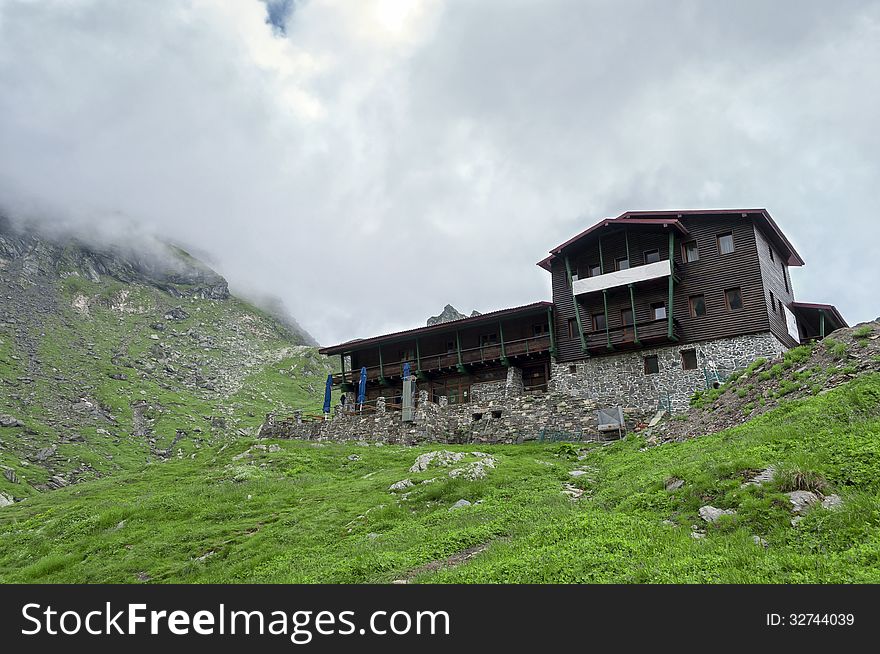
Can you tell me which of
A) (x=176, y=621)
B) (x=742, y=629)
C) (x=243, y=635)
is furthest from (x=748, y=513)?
(x=176, y=621)

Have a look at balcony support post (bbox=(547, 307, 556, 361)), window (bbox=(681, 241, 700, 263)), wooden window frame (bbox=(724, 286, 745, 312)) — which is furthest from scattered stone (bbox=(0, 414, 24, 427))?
wooden window frame (bbox=(724, 286, 745, 312))

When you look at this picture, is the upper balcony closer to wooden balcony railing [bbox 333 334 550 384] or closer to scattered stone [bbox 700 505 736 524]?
wooden balcony railing [bbox 333 334 550 384]

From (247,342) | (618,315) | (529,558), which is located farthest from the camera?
(247,342)

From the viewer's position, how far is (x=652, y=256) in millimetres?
38906

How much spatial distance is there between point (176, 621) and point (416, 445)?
83.1ft

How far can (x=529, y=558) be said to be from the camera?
9.77 meters

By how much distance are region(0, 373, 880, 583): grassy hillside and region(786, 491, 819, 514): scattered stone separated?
0.15 m

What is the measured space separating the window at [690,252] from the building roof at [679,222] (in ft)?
3.65

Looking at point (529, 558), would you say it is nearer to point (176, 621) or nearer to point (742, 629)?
point (742, 629)

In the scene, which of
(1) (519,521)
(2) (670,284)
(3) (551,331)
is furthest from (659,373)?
(1) (519,521)

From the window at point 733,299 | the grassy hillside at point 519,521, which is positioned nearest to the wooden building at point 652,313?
the window at point 733,299

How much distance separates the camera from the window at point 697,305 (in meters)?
36.6

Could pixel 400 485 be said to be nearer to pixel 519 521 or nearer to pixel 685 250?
pixel 519 521

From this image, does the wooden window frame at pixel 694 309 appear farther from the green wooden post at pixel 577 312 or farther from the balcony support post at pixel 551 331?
the balcony support post at pixel 551 331
